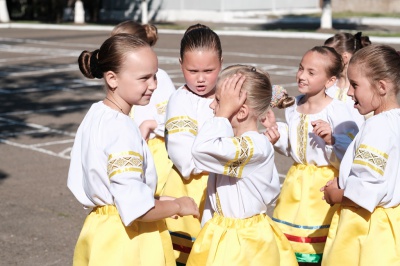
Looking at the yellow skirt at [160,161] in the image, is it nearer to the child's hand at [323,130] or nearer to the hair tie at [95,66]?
the child's hand at [323,130]

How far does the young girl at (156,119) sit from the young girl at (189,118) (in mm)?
541

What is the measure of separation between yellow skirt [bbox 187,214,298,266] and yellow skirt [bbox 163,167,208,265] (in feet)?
2.05

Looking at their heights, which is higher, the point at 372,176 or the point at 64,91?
the point at 372,176

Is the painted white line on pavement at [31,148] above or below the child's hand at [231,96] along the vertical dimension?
below

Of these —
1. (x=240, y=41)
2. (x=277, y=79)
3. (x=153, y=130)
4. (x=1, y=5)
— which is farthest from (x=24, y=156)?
(x=1, y=5)

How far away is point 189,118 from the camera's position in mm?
5137

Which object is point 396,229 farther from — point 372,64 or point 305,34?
point 305,34

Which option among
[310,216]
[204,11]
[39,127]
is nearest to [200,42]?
[310,216]

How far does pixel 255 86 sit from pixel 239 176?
0.49 metres

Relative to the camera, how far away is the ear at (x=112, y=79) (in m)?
4.24

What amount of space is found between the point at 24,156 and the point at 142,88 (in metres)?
6.99

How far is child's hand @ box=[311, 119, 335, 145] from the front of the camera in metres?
5.23

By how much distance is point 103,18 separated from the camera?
49875 mm

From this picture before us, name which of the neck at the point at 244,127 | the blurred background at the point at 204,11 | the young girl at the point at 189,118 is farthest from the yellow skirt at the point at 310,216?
the blurred background at the point at 204,11
